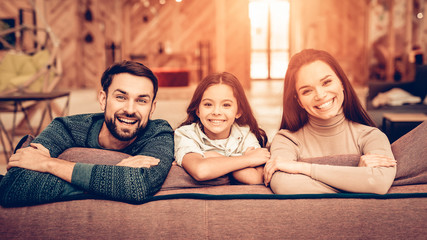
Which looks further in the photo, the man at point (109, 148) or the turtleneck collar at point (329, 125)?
the turtleneck collar at point (329, 125)

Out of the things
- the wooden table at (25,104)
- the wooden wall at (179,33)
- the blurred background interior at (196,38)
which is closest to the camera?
the wooden table at (25,104)

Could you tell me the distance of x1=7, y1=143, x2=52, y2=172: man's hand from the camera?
1.43 meters

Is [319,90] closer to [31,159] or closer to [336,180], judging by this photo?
[336,180]

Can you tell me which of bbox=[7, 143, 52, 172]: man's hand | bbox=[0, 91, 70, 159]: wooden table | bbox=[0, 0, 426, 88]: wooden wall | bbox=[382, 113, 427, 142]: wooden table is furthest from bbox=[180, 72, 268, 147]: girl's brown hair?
bbox=[0, 0, 426, 88]: wooden wall

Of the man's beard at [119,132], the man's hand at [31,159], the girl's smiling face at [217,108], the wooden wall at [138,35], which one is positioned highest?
the wooden wall at [138,35]

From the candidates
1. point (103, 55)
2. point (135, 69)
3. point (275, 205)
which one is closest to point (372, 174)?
point (275, 205)

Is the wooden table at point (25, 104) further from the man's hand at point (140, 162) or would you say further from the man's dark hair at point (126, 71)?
the man's hand at point (140, 162)

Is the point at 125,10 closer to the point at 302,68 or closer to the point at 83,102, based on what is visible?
the point at 83,102

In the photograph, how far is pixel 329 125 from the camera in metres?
1.68

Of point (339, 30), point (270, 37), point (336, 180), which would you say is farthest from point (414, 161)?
point (270, 37)

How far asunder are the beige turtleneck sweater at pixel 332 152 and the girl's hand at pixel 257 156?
0.11ft

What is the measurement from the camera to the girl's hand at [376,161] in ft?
4.66

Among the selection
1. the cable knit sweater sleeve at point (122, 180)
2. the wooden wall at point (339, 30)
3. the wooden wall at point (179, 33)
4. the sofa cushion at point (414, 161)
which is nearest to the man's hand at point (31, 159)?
the cable knit sweater sleeve at point (122, 180)

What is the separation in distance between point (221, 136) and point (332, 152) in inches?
19.6
